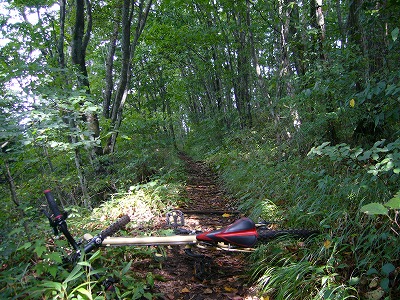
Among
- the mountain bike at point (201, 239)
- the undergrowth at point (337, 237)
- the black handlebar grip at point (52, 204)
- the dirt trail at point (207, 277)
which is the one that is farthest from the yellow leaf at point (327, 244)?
the black handlebar grip at point (52, 204)

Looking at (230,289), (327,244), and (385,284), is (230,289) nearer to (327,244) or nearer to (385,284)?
(327,244)

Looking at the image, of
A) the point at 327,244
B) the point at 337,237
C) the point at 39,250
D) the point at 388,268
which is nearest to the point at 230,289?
the point at 327,244

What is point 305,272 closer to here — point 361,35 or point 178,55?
point 361,35

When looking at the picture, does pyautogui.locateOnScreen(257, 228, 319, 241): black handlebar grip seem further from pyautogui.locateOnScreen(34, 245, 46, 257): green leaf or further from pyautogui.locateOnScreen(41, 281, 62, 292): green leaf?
pyautogui.locateOnScreen(34, 245, 46, 257): green leaf

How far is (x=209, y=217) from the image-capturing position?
5598 millimetres

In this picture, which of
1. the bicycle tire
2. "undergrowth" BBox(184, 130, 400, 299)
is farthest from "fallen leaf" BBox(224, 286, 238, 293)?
the bicycle tire

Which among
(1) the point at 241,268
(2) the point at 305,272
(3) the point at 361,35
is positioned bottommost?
(1) the point at 241,268

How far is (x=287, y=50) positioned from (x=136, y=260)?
19.1 ft

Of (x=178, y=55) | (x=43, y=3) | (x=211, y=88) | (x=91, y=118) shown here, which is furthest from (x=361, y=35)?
(x=211, y=88)

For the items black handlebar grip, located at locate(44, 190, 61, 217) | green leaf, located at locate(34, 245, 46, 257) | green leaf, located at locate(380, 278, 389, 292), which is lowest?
green leaf, located at locate(380, 278, 389, 292)

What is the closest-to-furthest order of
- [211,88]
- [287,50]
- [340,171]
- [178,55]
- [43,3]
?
[340,171] → [287,50] → [43,3] → [178,55] → [211,88]

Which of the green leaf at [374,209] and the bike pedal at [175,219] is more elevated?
the green leaf at [374,209]

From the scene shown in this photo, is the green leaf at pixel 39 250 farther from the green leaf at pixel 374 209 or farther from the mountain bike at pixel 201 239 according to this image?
the green leaf at pixel 374 209

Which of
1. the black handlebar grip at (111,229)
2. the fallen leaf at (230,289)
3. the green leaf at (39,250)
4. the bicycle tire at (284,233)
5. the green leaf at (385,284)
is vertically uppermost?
the green leaf at (39,250)
